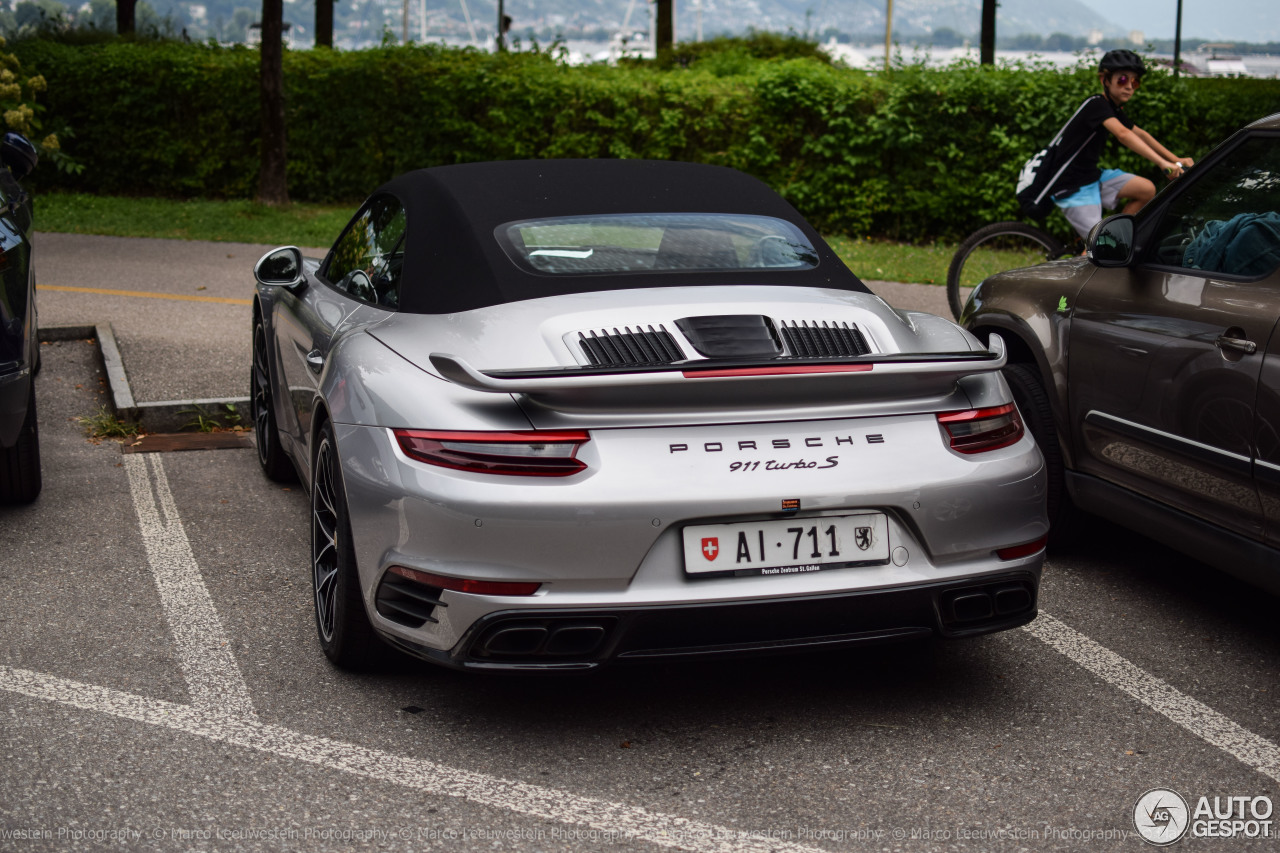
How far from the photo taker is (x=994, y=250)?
962 centimetres

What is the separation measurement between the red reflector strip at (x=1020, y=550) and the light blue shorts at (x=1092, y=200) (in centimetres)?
478

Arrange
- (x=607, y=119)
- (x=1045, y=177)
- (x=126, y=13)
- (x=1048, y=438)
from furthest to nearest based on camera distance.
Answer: (x=126, y=13), (x=607, y=119), (x=1045, y=177), (x=1048, y=438)

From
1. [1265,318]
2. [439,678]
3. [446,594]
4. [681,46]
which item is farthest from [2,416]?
[681,46]

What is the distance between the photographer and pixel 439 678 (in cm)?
374

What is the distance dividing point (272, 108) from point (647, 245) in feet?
44.9

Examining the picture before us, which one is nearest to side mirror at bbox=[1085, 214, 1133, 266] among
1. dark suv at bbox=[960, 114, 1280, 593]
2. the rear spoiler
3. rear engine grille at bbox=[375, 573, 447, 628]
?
dark suv at bbox=[960, 114, 1280, 593]

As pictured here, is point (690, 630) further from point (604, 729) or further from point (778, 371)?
point (778, 371)

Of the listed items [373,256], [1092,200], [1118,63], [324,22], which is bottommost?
[373,256]

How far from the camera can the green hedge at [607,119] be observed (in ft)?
46.2

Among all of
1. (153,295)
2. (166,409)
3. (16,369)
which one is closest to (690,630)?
(16,369)

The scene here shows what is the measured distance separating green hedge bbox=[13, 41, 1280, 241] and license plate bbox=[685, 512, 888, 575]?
11519 millimetres

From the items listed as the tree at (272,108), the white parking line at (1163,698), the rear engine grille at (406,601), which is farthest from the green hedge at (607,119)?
the rear engine grille at (406,601)

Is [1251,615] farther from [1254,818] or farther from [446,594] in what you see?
[446,594]

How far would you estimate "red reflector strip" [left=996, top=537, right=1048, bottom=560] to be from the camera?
336 centimetres
